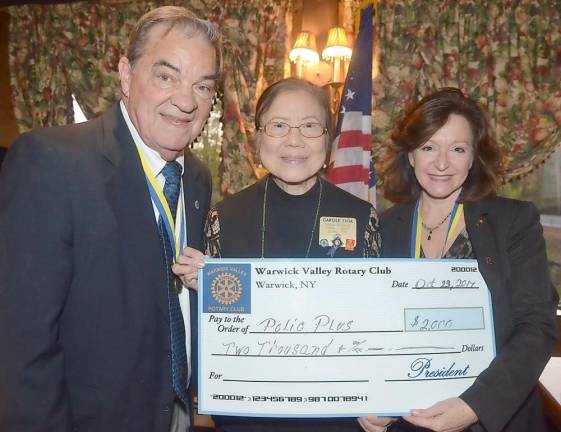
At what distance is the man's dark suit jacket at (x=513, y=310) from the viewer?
1.67 m

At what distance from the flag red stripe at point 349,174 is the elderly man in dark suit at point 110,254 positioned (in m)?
2.45

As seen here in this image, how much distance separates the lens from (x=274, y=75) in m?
4.91

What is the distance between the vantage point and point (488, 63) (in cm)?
454

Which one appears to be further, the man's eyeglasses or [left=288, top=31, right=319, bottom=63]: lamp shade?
[left=288, top=31, right=319, bottom=63]: lamp shade

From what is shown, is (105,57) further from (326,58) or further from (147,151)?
(147,151)

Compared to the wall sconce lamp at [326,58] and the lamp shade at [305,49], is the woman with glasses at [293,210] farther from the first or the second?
the lamp shade at [305,49]

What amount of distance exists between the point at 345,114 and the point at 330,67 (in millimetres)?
686

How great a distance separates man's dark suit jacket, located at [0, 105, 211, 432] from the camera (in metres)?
1.47

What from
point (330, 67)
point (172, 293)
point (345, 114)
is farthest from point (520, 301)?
point (330, 67)

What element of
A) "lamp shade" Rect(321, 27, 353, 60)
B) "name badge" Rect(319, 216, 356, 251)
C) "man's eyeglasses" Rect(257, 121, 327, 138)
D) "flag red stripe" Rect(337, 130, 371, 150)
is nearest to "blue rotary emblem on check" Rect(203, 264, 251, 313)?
"name badge" Rect(319, 216, 356, 251)

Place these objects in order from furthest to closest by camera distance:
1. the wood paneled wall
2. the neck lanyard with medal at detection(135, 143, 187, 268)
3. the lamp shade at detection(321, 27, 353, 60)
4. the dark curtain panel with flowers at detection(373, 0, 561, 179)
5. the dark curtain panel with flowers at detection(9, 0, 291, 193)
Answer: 1. the wood paneled wall
2. the dark curtain panel with flowers at detection(9, 0, 291, 193)
3. the lamp shade at detection(321, 27, 353, 60)
4. the dark curtain panel with flowers at detection(373, 0, 561, 179)
5. the neck lanyard with medal at detection(135, 143, 187, 268)

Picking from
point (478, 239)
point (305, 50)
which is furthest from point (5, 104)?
point (478, 239)

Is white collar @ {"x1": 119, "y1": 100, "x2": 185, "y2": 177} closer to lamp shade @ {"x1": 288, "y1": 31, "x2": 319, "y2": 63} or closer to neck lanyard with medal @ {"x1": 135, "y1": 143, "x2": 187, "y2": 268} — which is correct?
neck lanyard with medal @ {"x1": 135, "y1": 143, "x2": 187, "y2": 268}

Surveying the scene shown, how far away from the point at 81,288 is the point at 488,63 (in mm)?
4315
